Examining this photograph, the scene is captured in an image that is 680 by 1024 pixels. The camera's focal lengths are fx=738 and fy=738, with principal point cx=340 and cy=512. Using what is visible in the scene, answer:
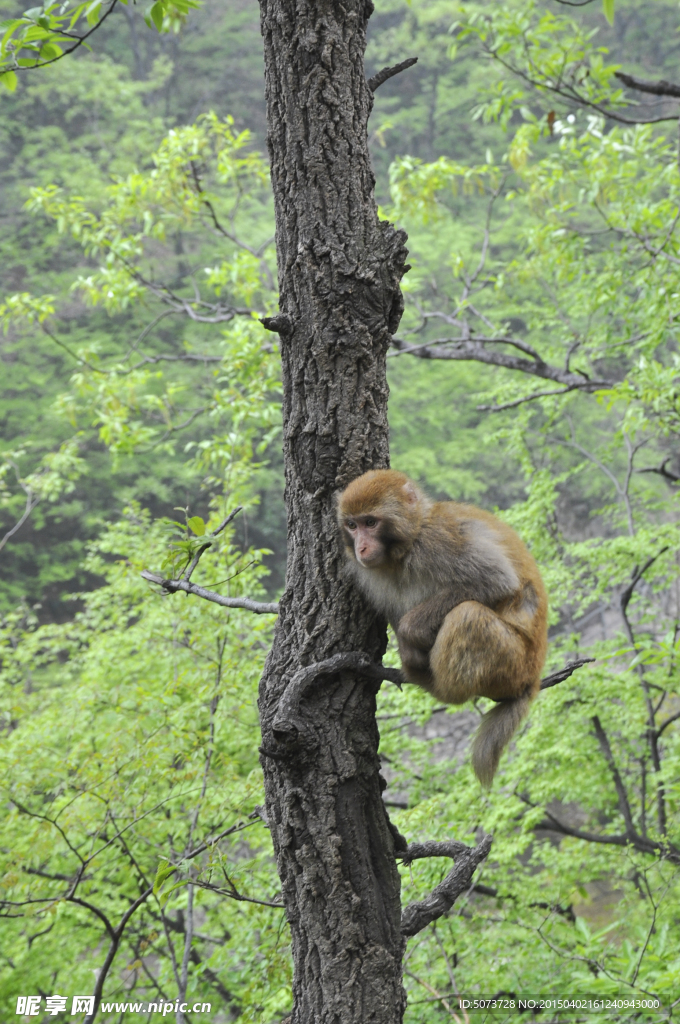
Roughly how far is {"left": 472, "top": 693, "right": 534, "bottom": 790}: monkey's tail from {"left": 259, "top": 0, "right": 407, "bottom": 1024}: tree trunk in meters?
0.58

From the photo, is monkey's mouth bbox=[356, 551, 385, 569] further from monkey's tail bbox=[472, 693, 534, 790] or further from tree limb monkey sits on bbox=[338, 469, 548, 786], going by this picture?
monkey's tail bbox=[472, 693, 534, 790]

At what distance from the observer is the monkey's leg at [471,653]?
7.73ft

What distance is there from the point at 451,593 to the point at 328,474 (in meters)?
0.59

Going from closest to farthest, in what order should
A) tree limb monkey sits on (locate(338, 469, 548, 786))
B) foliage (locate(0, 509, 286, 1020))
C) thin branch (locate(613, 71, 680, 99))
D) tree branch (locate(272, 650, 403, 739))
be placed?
tree branch (locate(272, 650, 403, 739)) → tree limb monkey sits on (locate(338, 469, 548, 786)) → foliage (locate(0, 509, 286, 1020)) → thin branch (locate(613, 71, 680, 99))

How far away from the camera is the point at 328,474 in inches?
88.9

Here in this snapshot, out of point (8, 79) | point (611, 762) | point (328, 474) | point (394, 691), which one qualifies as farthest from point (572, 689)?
point (8, 79)

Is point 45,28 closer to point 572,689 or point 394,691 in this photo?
point 394,691

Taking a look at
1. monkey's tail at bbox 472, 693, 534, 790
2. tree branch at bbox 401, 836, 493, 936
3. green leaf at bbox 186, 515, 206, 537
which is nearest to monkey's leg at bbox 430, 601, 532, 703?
monkey's tail at bbox 472, 693, 534, 790

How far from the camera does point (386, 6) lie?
23406mm

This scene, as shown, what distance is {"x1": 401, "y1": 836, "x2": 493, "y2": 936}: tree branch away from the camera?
2150 mm

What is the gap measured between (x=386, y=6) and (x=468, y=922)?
2610 centimetres

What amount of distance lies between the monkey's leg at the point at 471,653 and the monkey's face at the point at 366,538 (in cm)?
34

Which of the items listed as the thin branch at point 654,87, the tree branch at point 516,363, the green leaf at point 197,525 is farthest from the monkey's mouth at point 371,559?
the tree branch at point 516,363

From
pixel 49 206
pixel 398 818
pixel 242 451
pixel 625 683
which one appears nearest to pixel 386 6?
pixel 49 206
